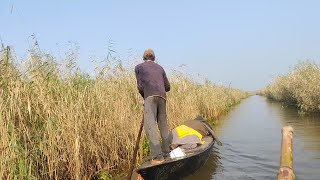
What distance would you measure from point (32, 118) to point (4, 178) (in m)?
1.20

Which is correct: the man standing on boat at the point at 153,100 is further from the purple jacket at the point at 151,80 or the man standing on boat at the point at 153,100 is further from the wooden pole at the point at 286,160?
the wooden pole at the point at 286,160

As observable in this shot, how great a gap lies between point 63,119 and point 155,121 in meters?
1.71

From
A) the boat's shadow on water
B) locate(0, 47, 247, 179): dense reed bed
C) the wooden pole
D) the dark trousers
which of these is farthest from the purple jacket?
the wooden pole

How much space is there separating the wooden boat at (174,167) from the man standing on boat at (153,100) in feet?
1.15

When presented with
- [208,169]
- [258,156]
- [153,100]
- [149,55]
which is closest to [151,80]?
[153,100]

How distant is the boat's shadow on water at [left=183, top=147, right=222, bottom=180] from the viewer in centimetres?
755

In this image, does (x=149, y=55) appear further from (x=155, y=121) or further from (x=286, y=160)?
(x=286, y=160)

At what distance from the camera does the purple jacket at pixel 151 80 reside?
673 centimetres

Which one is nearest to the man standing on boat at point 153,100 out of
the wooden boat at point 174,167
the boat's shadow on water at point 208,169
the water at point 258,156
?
the wooden boat at point 174,167

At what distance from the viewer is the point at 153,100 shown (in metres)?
6.69

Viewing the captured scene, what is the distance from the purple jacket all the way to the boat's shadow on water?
1.97 metres

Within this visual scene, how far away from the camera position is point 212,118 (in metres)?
18.5

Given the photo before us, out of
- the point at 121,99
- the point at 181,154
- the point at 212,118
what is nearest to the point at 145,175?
the point at 181,154

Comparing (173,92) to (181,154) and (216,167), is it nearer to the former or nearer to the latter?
(216,167)
